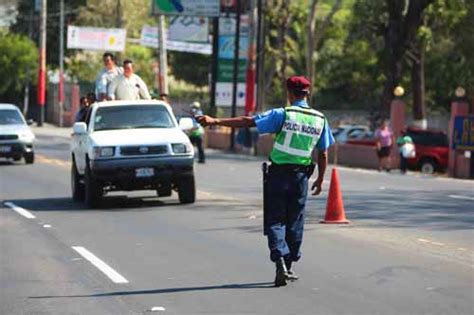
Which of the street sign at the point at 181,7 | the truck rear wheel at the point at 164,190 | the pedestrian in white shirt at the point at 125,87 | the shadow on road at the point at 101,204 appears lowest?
the shadow on road at the point at 101,204

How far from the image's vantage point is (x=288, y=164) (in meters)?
10.6

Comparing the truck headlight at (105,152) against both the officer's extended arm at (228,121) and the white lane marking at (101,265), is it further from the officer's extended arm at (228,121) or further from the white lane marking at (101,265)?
the officer's extended arm at (228,121)

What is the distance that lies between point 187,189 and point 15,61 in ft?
178

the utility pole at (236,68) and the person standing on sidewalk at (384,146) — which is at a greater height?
the utility pole at (236,68)

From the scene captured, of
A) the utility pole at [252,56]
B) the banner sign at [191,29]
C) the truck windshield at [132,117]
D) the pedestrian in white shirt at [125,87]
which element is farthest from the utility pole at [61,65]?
the truck windshield at [132,117]

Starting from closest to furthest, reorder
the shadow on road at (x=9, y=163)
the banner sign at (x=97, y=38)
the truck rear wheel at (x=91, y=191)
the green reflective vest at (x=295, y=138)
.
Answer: the green reflective vest at (x=295, y=138), the truck rear wheel at (x=91, y=191), the shadow on road at (x=9, y=163), the banner sign at (x=97, y=38)

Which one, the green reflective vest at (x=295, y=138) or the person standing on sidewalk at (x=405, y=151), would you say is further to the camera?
the person standing on sidewalk at (x=405, y=151)

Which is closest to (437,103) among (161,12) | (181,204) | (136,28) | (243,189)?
(161,12)

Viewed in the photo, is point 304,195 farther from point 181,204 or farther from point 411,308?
point 181,204

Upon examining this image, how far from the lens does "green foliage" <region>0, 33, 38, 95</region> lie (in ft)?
234

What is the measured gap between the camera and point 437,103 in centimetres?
6159

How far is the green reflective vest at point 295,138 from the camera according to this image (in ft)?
34.6

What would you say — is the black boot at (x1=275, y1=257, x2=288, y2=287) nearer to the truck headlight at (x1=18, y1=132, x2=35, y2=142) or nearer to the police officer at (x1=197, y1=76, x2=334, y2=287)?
the police officer at (x1=197, y1=76, x2=334, y2=287)

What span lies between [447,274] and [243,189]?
1256cm
